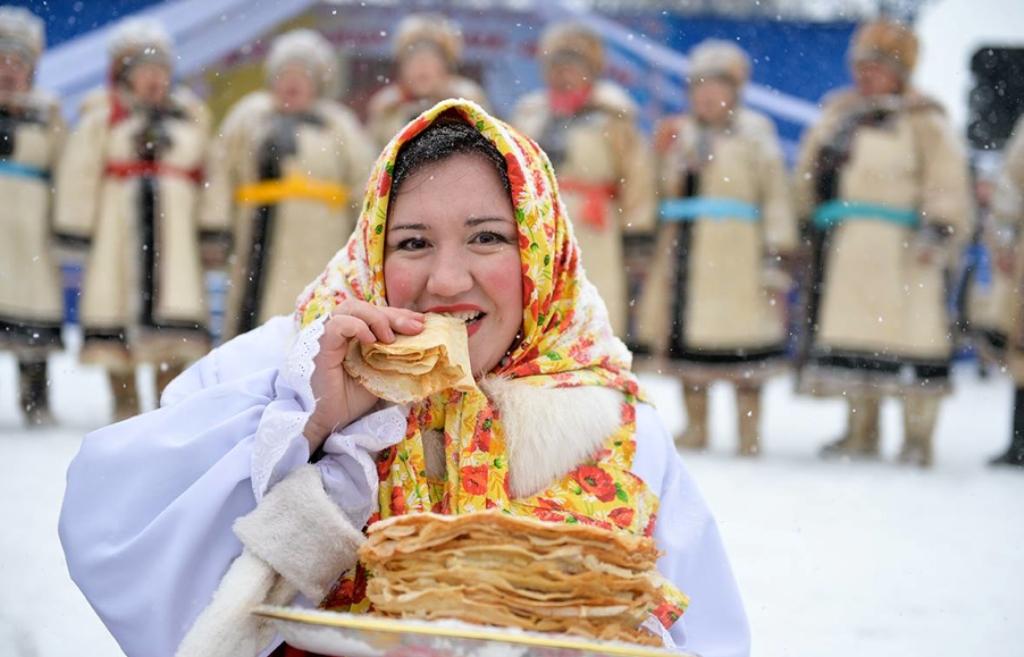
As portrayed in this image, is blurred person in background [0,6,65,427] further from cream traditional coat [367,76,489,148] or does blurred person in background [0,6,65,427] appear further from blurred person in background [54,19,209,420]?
cream traditional coat [367,76,489,148]

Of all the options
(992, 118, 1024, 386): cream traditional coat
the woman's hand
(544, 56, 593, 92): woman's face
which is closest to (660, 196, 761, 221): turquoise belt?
(544, 56, 593, 92): woman's face

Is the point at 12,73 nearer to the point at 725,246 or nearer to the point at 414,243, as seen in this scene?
the point at 725,246

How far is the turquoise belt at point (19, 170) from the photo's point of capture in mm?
6461

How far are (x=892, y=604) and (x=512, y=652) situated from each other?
2.93 meters

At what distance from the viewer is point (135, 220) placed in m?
6.49

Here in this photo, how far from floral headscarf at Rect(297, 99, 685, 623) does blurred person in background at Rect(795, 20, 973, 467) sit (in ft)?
14.6

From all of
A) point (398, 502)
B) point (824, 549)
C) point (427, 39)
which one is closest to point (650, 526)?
point (398, 502)

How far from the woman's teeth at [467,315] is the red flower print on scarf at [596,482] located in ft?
0.90

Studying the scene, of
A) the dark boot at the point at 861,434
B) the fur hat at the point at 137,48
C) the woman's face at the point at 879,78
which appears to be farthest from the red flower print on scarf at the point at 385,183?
the dark boot at the point at 861,434

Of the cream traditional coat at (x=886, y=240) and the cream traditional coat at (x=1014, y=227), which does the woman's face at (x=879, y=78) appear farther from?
the cream traditional coat at (x=1014, y=227)

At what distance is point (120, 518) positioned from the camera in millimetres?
1717

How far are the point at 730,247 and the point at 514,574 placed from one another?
16.9 feet

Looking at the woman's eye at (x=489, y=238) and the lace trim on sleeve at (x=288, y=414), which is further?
the woman's eye at (x=489, y=238)

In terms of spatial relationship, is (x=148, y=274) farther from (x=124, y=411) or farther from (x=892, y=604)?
(x=892, y=604)
